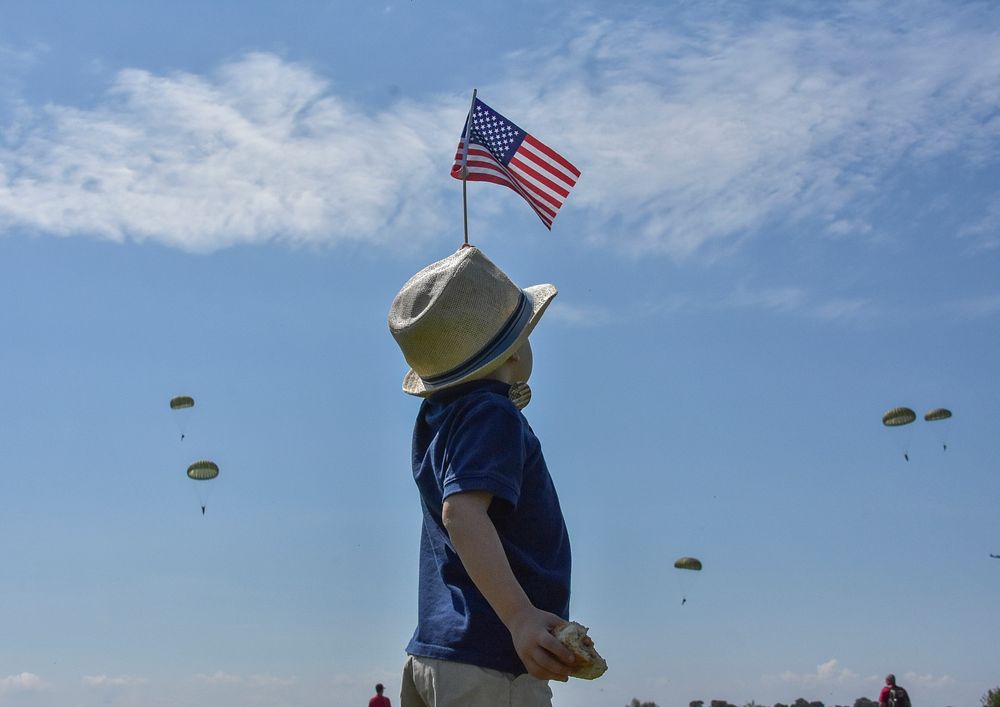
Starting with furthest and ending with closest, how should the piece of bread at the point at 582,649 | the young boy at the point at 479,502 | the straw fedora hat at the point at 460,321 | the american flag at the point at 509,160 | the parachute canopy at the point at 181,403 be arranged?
the parachute canopy at the point at 181,403, the american flag at the point at 509,160, the straw fedora hat at the point at 460,321, the young boy at the point at 479,502, the piece of bread at the point at 582,649

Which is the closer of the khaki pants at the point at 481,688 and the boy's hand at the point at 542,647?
the boy's hand at the point at 542,647

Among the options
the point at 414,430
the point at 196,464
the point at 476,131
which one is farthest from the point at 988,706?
the point at 414,430

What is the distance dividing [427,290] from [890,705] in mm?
20678

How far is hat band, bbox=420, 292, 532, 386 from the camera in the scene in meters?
3.44

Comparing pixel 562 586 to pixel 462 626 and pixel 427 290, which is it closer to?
pixel 462 626

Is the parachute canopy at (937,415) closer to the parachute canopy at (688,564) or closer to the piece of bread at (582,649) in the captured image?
the parachute canopy at (688,564)

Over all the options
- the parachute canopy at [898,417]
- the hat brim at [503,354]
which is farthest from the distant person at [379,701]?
the parachute canopy at [898,417]

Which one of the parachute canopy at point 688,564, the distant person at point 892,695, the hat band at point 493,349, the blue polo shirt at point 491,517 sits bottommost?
the blue polo shirt at point 491,517

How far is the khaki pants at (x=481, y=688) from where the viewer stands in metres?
3.14

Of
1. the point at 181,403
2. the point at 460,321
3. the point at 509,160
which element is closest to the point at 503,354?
the point at 460,321

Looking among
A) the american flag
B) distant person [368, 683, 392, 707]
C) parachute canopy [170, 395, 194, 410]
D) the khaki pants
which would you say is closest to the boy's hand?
the khaki pants

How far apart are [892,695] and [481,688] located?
20.8m

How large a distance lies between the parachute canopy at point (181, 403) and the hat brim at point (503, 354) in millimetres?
32976

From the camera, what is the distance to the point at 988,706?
30.8 metres
